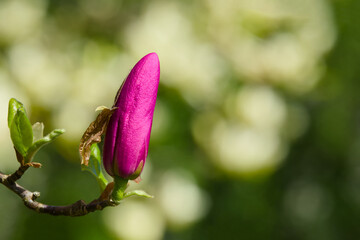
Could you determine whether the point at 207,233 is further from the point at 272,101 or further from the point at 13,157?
the point at 13,157

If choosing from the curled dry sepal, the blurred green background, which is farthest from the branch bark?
the blurred green background

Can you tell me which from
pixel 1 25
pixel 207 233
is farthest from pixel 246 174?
pixel 1 25

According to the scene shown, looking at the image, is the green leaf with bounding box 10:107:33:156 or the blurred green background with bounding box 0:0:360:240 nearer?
the green leaf with bounding box 10:107:33:156

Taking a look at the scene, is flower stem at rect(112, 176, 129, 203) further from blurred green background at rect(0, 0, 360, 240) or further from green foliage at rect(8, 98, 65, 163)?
blurred green background at rect(0, 0, 360, 240)

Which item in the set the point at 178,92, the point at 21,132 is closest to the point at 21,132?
the point at 21,132

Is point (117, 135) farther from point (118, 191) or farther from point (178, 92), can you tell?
point (178, 92)

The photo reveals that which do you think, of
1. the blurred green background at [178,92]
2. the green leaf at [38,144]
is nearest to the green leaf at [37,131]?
the green leaf at [38,144]

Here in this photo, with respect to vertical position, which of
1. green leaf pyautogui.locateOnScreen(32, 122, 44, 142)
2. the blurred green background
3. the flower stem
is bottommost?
the blurred green background
